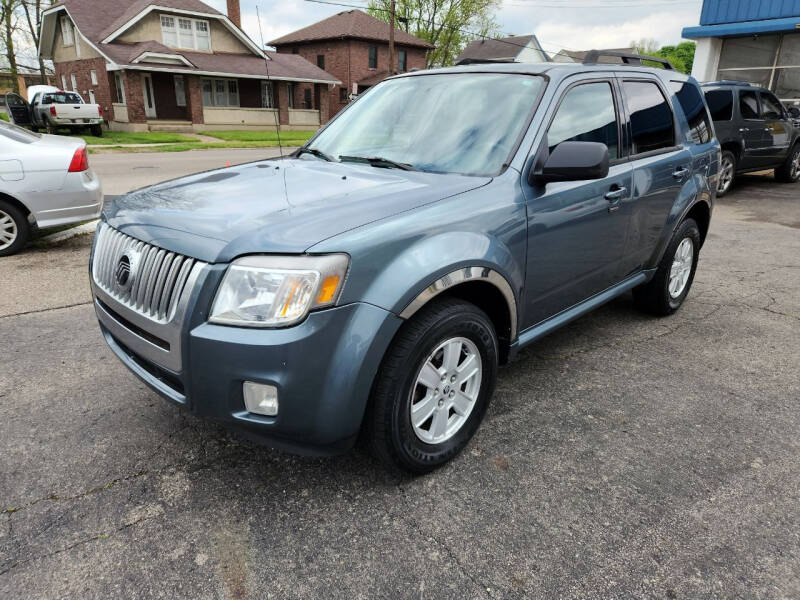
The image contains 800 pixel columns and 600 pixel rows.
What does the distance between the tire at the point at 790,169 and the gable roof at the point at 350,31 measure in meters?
35.8

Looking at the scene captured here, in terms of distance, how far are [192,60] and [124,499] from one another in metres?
33.7

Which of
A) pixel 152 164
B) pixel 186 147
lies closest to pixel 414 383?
pixel 152 164

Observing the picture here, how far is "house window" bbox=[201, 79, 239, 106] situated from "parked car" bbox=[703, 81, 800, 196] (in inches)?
1138

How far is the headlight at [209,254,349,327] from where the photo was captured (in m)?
2.09

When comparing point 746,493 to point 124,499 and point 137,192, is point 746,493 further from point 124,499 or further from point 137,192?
point 137,192

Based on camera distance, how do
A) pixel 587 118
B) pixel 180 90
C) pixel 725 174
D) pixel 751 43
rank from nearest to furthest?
pixel 587 118, pixel 725 174, pixel 751 43, pixel 180 90

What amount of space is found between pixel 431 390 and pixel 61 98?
89.5 feet

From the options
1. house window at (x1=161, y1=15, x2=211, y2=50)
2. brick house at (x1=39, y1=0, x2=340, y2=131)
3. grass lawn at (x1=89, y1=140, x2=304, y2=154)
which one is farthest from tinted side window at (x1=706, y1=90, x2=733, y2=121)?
house window at (x1=161, y1=15, x2=211, y2=50)

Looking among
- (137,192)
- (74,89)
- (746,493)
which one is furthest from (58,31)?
(746,493)

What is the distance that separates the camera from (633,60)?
4.41 metres

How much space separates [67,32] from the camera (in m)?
33.8

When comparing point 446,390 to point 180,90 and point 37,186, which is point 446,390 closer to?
point 37,186

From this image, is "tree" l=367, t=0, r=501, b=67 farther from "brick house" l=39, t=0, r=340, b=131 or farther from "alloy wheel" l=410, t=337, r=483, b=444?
"alloy wheel" l=410, t=337, r=483, b=444

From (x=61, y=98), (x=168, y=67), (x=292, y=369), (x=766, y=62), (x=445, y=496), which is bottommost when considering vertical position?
(x=445, y=496)
